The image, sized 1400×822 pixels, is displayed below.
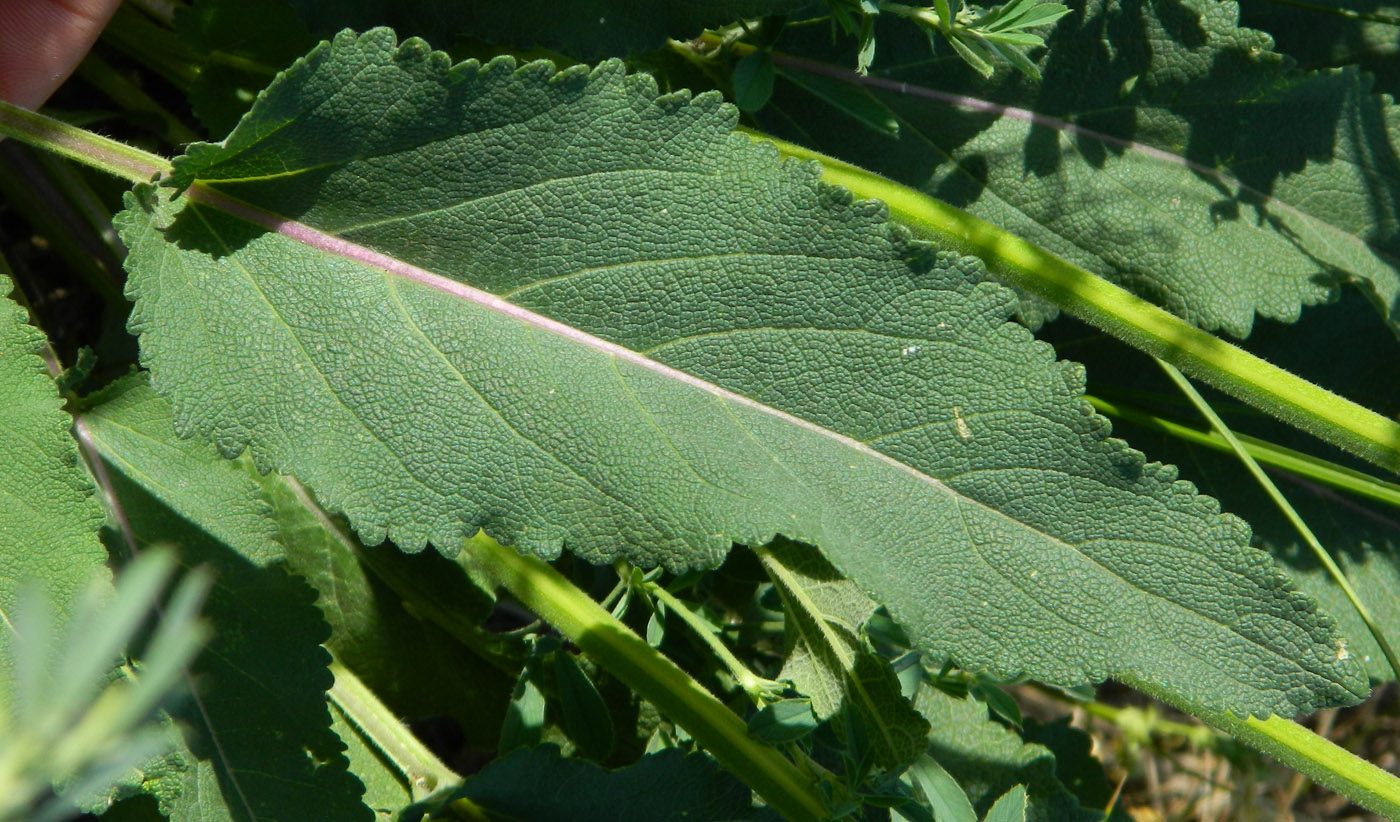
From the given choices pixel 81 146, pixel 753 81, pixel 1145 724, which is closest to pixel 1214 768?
pixel 1145 724

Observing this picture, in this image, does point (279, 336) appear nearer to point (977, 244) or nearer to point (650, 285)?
point (650, 285)

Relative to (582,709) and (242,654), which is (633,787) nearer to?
(582,709)

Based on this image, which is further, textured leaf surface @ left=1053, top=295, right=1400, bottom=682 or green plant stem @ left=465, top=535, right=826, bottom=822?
textured leaf surface @ left=1053, top=295, right=1400, bottom=682

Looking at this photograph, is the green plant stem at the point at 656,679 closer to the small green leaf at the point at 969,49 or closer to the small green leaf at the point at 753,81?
the small green leaf at the point at 753,81

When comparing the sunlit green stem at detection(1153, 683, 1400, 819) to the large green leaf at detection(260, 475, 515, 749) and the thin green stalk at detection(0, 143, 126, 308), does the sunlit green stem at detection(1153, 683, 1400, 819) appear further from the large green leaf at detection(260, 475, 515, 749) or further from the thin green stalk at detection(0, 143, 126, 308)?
the thin green stalk at detection(0, 143, 126, 308)

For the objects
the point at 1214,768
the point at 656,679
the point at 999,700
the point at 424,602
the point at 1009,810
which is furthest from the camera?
the point at 1214,768

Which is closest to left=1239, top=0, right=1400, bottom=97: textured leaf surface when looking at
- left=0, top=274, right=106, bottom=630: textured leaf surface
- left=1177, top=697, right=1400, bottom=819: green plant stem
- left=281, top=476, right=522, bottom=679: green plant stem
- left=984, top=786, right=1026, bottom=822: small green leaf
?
left=1177, top=697, right=1400, bottom=819: green plant stem
